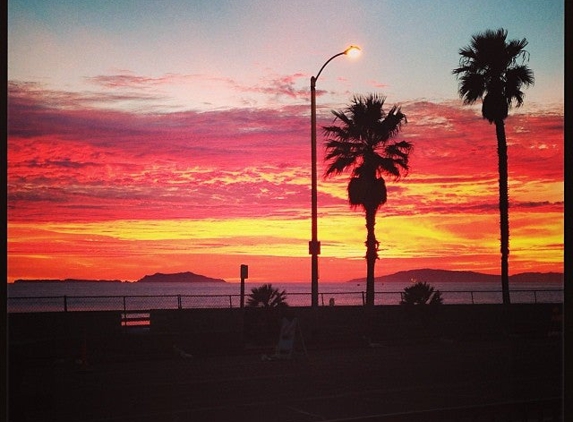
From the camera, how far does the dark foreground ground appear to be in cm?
1530

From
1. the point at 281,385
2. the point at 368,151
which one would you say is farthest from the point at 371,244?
the point at 281,385

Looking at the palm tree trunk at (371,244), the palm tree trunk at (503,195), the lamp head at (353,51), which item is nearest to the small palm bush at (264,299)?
the lamp head at (353,51)

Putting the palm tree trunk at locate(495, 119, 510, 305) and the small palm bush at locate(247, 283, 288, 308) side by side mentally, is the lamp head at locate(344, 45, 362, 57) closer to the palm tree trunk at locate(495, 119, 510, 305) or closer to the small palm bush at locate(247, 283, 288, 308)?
the small palm bush at locate(247, 283, 288, 308)

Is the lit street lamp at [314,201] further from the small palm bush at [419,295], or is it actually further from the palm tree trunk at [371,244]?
the palm tree trunk at [371,244]

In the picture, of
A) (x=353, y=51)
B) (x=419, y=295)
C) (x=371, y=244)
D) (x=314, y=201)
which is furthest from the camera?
(x=371, y=244)

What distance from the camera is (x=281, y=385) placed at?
1917 centimetres

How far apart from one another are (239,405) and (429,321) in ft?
67.0

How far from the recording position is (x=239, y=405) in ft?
52.4

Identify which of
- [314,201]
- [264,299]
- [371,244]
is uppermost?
[314,201]

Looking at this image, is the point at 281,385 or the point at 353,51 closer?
the point at 281,385

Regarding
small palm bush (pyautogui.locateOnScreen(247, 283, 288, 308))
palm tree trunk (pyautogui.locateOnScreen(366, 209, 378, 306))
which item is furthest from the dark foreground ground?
palm tree trunk (pyautogui.locateOnScreen(366, 209, 378, 306))

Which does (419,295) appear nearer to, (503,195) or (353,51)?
(503,195)

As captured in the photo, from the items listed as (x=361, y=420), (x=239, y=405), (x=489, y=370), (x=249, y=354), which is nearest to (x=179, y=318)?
(x=249, y=354)

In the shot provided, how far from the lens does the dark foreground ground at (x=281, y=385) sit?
50.2 ft
